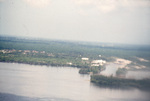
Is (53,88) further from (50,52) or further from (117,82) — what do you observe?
(50,52)

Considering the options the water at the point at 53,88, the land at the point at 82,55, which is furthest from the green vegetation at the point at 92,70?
the water at the point at 53,88

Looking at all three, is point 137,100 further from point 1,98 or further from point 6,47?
point 6,47

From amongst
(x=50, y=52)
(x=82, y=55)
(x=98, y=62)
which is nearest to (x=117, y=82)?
(x=98, y=62)

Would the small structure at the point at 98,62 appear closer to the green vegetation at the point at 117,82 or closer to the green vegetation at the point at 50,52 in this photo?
the green vegetation at the point at 50,52

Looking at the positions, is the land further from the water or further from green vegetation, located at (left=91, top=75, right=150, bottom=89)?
the water

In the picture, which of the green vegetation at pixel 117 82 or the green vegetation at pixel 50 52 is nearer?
the green vegetation at pixel 117 82

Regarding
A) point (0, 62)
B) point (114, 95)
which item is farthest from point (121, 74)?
point (0, 62)
